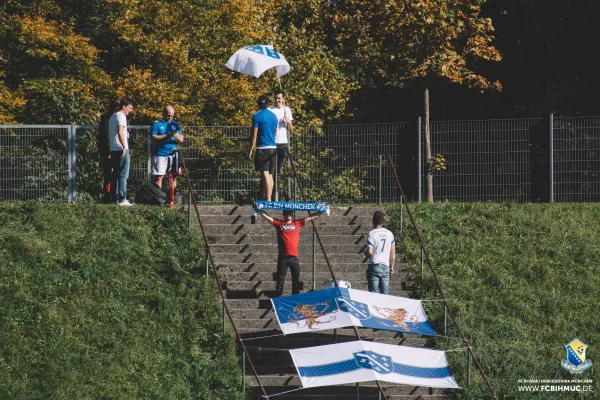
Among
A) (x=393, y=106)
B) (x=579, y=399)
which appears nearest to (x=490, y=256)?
(x=579, y=399)

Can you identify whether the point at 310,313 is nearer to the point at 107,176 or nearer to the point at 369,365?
the point at 369,365

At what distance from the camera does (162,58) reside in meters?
28.7

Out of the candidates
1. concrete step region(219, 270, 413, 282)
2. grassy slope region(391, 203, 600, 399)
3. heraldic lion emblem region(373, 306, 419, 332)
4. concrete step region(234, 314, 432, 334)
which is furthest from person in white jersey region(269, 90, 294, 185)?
heraldic lion emblem region(373, 306, 419, 332)

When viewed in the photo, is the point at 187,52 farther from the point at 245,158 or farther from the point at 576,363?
the point at 576,363

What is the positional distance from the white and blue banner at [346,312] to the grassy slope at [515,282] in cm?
95

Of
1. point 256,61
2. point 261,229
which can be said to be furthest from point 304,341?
point 256,61

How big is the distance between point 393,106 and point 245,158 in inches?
462

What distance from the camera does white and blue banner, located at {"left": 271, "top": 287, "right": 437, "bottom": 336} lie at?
15734 mm

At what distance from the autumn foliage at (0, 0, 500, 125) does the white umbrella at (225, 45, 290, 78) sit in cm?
525

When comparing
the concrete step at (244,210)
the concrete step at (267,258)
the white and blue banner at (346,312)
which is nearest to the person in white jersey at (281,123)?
the concrete step at (244,210)

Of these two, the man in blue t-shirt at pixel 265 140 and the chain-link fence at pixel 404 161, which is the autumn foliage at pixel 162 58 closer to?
the chain-link fence at pixel 404 161

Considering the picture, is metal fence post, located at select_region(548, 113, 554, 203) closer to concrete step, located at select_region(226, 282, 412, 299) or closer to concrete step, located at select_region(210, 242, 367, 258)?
concrete step, located at select_region(210, 242, 367, 258)

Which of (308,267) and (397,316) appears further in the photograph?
(308,267)

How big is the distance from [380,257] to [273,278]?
2253 millimetres
